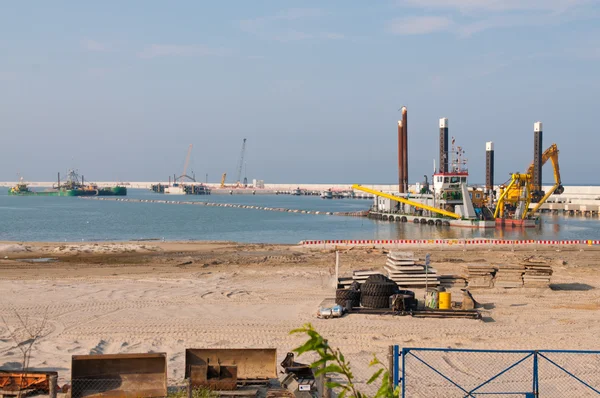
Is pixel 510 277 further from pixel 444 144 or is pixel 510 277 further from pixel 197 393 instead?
pixel 444 144

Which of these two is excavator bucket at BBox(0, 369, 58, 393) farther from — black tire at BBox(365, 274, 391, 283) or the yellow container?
the yellow container

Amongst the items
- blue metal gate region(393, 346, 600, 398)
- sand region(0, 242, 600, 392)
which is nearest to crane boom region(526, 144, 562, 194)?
sand region(0, 242, 600, 392)

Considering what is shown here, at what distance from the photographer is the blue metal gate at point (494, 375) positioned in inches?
419

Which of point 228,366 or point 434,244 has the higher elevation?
point 228,366

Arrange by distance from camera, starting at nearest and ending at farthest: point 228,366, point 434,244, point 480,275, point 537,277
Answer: point 228,366 → point 537,277 → point 480,275 → point 434,244

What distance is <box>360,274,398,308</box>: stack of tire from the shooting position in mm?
16828

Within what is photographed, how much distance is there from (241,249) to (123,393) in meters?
28.4

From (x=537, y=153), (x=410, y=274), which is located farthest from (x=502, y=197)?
(x=410, y=274)

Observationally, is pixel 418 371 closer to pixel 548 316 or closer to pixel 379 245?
pixel 548 316

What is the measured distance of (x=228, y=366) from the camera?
10734 millimetres

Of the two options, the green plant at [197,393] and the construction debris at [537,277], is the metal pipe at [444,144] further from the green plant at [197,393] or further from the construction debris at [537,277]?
the green plant at [197,393]

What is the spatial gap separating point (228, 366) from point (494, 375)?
466cm

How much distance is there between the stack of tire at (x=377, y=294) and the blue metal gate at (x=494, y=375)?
3.75 metres

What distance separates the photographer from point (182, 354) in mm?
12797
